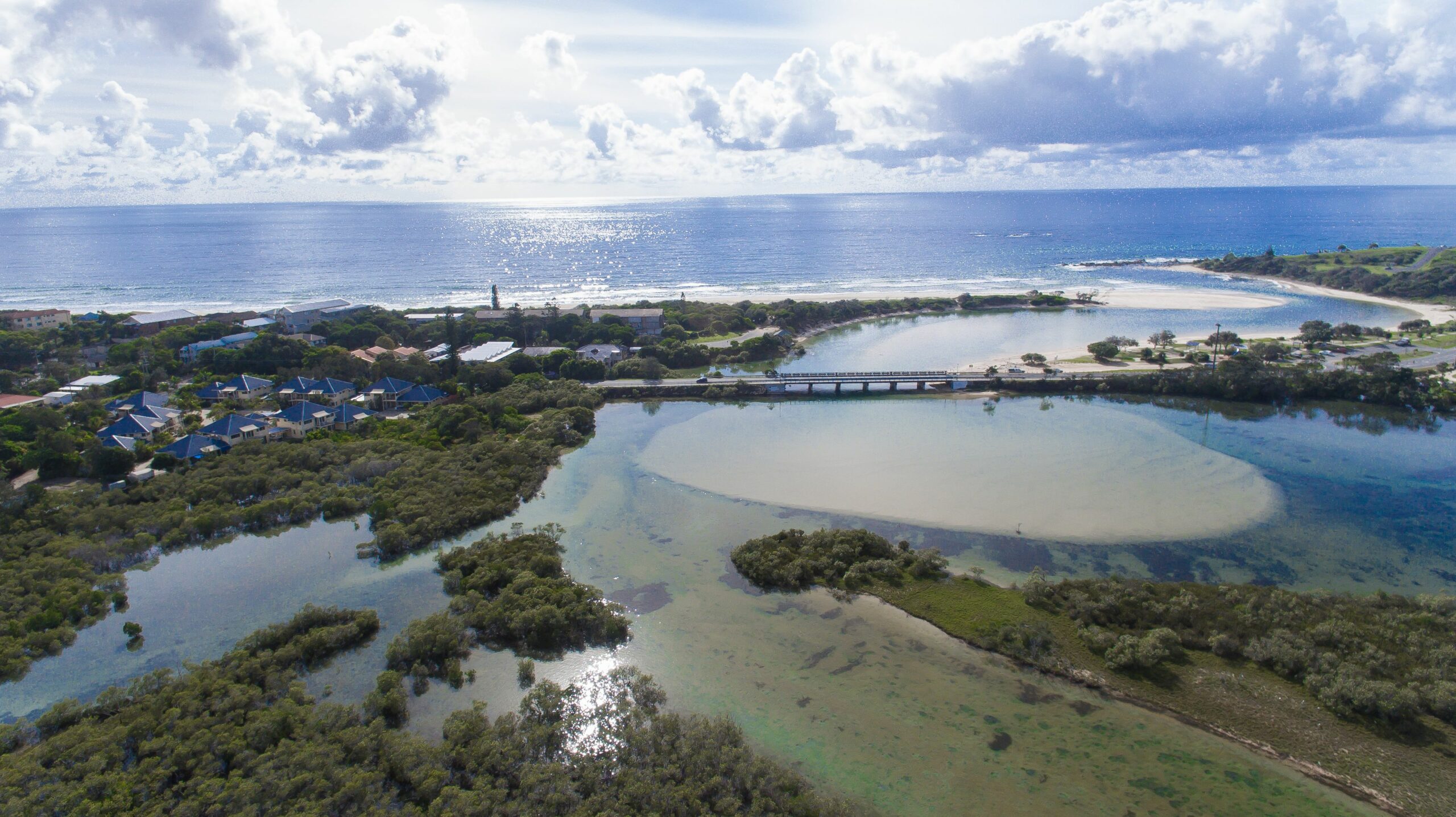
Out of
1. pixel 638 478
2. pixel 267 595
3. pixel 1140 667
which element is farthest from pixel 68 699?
pixel 1140 667

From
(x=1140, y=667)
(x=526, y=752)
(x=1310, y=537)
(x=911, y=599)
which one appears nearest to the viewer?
(x=526, y=752)

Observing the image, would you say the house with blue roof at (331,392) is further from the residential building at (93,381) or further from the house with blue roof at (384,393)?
the residential building at (93,381)

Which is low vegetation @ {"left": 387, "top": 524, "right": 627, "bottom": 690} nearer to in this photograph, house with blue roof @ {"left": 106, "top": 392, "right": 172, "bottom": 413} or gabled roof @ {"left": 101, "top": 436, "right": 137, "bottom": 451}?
gabled roof @ {"left": 101, "top": 436, "right": 137, "bottom": 451}

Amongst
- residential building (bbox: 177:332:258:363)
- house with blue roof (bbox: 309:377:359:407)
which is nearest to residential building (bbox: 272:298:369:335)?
residential building (bbox: 177:332:258:363)

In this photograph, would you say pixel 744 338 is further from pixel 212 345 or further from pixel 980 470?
pixel 212 345

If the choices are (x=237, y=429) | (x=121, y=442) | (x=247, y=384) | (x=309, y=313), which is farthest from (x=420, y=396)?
(x=309, y=313)

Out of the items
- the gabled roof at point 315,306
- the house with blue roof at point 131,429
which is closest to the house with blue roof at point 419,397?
the house with blue roof at point 131,429

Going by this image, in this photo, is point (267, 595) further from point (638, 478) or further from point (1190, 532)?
point (1190, 532)
